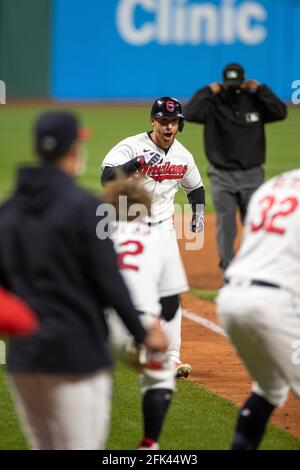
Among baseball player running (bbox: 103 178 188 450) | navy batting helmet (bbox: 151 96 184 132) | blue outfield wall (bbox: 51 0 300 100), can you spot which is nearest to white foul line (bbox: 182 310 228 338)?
navy batting helmet (bbox: 151 96 184 132)

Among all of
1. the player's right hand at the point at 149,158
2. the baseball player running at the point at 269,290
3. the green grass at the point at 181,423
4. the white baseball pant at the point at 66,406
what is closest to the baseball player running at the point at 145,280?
the baseball player running at the point at 269,290

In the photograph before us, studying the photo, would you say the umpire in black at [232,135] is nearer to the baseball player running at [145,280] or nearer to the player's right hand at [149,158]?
the player's right hand at [149,158]

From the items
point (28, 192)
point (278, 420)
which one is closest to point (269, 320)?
point (28, 192)

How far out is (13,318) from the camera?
4051 millimetres

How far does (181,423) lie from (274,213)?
7.15ft

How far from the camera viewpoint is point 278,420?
716cm

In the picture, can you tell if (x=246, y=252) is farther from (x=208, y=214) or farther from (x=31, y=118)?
(x=31, y=118)

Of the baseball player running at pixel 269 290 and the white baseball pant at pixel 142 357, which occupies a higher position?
the baseball player running at pixel 269 290

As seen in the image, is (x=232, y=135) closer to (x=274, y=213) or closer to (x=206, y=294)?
(x=206, y=294)

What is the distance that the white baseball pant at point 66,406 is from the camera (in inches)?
171

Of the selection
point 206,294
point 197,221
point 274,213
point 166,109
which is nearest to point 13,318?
point 274,213

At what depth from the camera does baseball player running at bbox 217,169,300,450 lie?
5.23 m

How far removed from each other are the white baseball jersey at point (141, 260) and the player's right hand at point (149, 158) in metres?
2.22
